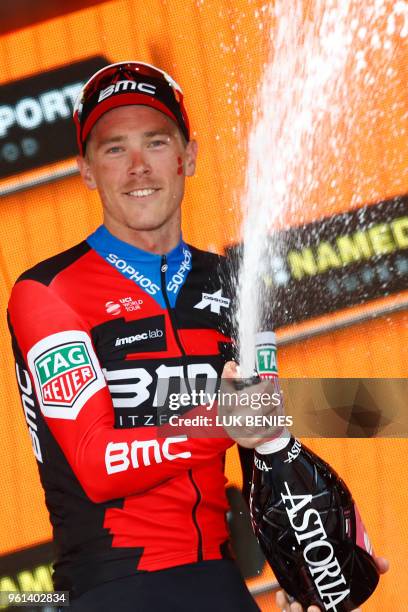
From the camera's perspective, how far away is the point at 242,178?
2.12m

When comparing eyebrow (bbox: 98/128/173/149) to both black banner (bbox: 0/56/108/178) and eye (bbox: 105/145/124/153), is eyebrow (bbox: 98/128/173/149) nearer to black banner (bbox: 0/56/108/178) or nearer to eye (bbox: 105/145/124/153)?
eye (bbox: 105/145/124/153)

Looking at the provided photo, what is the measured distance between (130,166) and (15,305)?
0.34 meters

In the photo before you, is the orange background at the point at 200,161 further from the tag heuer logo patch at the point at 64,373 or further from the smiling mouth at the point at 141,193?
the tag heuer logo patch at the point at 64,373

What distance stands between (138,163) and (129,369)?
0.39 meters

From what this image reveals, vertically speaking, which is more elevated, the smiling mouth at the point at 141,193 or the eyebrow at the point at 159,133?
the eyebrow at the point at 159,133

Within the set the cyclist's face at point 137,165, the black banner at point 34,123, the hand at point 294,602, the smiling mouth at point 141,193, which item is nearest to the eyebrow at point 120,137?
the cyclist's face at point 137,165

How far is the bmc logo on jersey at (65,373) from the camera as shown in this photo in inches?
59.0

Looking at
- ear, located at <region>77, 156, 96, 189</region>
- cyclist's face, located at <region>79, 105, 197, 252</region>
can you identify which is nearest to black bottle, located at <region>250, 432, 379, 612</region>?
cyclist's face, located at <region>79, 105, 197, 252</region>

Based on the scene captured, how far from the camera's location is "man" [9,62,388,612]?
149 centimetres

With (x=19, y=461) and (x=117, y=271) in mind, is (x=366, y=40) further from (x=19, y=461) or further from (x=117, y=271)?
(x=19, y=461)

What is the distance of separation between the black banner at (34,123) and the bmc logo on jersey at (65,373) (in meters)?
0.69

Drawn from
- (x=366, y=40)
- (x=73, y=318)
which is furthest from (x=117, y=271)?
(x=366, y=40)

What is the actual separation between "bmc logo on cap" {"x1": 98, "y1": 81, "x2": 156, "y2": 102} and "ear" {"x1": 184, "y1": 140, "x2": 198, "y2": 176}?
0.14 meters

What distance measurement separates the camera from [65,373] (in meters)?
1.51
